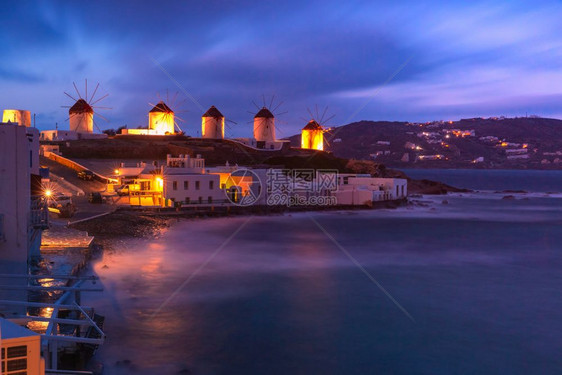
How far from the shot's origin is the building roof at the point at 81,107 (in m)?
63.2

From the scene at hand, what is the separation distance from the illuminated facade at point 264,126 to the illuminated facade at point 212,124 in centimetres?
510

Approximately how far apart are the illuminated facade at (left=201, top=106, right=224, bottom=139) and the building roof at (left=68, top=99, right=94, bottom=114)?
13.8 metres

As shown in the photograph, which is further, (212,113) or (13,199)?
(212,113)

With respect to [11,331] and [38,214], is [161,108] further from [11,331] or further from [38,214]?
[11,331]

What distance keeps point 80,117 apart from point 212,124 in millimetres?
15874

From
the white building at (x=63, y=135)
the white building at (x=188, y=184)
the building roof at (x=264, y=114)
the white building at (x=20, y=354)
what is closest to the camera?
the white building at (x=20, y=354)

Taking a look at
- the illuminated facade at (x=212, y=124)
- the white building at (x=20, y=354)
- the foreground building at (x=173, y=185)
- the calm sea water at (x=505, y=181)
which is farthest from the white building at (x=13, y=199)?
the calm sea water at (x=505, y=181)

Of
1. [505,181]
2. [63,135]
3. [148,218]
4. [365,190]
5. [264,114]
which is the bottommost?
[148,218]

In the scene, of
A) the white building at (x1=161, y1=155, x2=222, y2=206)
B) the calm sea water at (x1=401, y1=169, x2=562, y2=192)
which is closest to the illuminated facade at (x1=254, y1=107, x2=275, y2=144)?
the white building at (x1=161, y1=155, x2=222, y2=206)

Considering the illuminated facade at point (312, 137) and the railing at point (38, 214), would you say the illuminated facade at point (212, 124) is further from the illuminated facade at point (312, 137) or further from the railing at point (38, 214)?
the railing at point (38, 214)

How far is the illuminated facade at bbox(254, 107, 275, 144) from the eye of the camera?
7106 centimetres

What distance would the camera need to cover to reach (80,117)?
2480 inches

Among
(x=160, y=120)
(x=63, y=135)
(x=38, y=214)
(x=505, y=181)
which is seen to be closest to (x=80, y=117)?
(x=63, y=135)

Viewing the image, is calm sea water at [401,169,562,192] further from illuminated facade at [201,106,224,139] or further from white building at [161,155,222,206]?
white building at [161,155,222,206]
